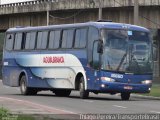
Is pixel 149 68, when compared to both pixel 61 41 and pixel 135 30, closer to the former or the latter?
pixel 135 30

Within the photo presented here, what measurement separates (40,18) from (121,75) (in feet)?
140

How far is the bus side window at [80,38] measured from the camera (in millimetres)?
A: 29156

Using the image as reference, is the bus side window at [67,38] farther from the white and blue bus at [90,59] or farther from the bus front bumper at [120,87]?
the bus front bumper at [120,87]

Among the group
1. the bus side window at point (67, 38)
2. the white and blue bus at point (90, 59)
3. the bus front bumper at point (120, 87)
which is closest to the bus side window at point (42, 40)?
the white and blue bus at point (90, 59)

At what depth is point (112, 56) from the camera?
92.0 ft

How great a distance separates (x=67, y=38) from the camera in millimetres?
30672

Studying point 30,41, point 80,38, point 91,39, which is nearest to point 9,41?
point 30,41

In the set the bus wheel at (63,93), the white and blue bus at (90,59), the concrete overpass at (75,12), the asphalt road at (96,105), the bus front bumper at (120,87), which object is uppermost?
the concrete overpass at (75,12)

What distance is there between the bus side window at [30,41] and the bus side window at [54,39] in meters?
1.52

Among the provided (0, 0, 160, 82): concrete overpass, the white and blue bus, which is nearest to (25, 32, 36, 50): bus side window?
the white and blue bus

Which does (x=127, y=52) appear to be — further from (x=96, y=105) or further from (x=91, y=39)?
(x=96, y=105)

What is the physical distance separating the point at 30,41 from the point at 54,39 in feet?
7.60

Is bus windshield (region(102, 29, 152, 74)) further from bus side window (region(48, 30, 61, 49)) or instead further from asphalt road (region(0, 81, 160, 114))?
bus side window (region(48, 30, 61, 49))

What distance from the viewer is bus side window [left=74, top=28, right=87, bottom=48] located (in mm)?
29156
